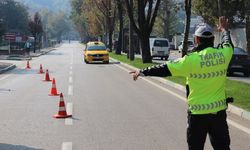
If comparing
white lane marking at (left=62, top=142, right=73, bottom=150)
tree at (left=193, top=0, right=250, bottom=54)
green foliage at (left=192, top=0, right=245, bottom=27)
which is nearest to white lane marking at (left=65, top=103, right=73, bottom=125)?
white lane marking at (left=62, top=142, right=73, bottom=150)

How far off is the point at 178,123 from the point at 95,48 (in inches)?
1210

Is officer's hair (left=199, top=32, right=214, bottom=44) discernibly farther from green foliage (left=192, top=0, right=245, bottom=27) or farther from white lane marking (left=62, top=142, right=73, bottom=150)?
green foliage (left=192, top=0, right=245, bottom=27)

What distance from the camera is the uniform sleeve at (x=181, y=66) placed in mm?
5108

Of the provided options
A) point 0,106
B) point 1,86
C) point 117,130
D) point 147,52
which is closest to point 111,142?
point 117,130

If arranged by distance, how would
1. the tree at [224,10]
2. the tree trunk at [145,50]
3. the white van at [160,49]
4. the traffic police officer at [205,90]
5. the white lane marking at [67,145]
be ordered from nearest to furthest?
the traffic police officer at [205,90] < the white lane marking at [67,145] < the tree trunk at [145,50] < the tree at [224,10] < the white van at [160,49]

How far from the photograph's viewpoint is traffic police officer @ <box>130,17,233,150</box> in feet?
16.4

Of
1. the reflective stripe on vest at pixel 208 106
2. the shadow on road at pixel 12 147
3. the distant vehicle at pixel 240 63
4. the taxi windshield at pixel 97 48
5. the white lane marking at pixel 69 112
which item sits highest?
the reflective stripe on vest at pixel 208 106

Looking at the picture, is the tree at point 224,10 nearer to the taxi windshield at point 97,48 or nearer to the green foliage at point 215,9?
the green foliage at point 215,9

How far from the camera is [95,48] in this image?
4081 cm

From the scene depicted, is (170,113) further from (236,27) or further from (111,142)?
(236,27)

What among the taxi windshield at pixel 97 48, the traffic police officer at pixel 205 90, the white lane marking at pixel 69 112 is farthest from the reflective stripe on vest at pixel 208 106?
the taxi windshield at pixel 97 48

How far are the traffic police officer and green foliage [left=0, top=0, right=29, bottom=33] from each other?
4510 inches

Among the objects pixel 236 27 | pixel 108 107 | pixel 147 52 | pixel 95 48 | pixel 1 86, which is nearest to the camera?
pixel 108 107

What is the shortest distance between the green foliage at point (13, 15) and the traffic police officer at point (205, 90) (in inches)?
4510
